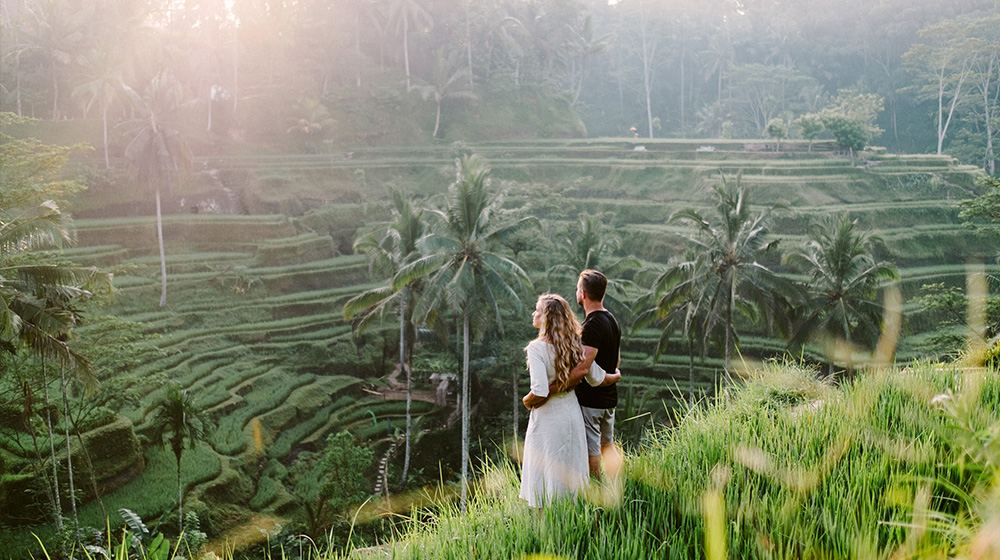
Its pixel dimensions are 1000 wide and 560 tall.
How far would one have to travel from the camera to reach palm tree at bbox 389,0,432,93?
44.4 m

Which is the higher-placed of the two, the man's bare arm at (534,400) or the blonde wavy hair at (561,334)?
the blonde wavy hair at (561,334)

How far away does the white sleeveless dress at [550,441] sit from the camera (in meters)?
3.82

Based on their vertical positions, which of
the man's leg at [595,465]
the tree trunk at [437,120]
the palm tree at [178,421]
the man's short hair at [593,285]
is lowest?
the palm tree at [178,421]

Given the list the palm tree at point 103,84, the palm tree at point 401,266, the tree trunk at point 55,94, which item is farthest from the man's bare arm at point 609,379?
the tree trunk at point 55,94

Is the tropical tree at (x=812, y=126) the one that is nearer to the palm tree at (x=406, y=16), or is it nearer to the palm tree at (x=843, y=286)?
the palm tree at (x=843, y=286)

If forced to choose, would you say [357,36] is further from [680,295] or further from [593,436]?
[593,436]

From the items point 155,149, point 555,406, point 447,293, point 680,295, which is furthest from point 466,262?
point 155,149

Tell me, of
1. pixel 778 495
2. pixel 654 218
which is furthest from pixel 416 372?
pixel 778 495

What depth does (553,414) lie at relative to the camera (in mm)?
3936

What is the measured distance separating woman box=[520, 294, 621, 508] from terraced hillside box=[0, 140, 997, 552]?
497 inches

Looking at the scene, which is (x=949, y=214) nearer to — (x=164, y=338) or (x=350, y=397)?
(x=350, y=397)

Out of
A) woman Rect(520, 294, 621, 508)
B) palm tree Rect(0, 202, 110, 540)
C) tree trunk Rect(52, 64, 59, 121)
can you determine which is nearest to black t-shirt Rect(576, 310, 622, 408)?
woman Rect(520, 294, 621, 508)

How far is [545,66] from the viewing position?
5056 centimetres

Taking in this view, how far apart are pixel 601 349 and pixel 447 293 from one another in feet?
38.5
